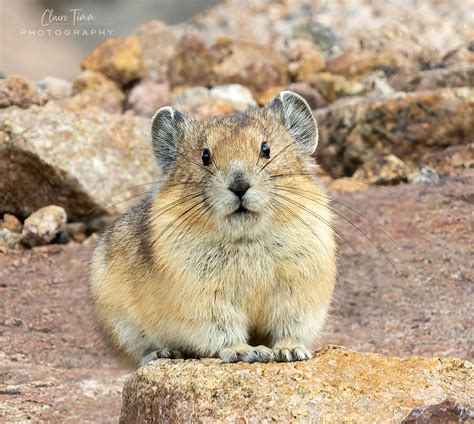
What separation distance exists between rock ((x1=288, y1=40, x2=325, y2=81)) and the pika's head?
758 inches

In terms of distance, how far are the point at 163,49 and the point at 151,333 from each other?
2285 cm

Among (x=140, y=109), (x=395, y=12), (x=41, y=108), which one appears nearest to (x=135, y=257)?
(x=41, y=108)

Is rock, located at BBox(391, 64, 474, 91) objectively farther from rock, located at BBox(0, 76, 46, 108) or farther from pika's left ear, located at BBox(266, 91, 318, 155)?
pika's left ear, located at BBox(266, 91, 318, 155)

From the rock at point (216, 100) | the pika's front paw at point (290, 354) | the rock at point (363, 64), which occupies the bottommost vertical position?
the pika's front paw at point (290, 354)

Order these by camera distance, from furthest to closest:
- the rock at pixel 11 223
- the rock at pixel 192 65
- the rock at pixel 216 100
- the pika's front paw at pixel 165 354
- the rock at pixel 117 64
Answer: the rock at pixel 192 65 → the rock at pixel 117 64 → the rock at pixel 216 100 → the rock at pixel 11 223 → the pika's front paw at pixel 165 354

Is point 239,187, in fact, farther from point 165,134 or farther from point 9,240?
point 9,240

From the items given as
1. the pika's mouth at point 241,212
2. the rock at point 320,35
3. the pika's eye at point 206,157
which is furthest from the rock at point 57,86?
the pika's mouth at point 241,212

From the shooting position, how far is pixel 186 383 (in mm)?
5344

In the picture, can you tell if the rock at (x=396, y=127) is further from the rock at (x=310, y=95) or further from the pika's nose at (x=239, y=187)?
the pika's nose at (x=239, y=187)

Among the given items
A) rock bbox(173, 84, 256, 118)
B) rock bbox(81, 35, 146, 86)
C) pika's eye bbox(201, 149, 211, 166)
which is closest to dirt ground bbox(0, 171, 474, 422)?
pika's eye bbox(201, 149, 211, 166)

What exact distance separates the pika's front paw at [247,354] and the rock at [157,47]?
2010 centimetres

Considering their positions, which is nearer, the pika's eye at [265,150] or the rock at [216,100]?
the pika's eye at [265,150]

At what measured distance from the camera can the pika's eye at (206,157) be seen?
577 cm

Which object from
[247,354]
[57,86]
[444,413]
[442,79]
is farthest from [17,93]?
[444,413]
